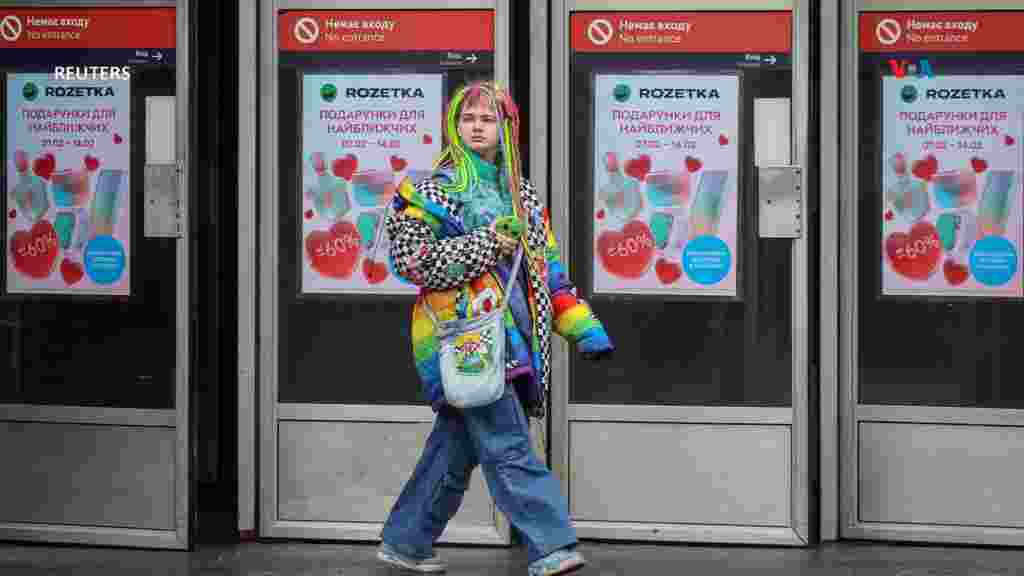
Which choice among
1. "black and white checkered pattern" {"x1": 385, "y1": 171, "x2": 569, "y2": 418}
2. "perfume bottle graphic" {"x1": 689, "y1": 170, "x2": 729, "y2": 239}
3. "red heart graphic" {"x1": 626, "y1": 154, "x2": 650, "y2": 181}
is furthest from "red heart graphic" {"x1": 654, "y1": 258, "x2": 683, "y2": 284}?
"black and white checkered pattern" {"x1": 385, "y1": 171, "x2": 569, "y2": 418}

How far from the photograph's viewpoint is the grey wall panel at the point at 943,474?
7.70m

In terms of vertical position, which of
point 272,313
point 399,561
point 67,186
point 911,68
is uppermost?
point 911,68

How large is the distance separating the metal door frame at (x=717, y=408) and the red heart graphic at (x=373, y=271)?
769 mm

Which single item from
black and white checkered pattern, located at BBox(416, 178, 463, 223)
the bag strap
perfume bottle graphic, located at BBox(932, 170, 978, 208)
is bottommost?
the bag strap

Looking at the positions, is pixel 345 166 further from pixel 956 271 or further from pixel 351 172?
pixel 956 271

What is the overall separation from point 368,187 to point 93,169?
1.16 meters

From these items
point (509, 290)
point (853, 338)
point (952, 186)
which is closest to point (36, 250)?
point (509, 290)

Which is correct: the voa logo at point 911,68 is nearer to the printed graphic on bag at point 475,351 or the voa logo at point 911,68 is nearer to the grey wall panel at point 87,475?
the printed graphic on bag at point 475,351

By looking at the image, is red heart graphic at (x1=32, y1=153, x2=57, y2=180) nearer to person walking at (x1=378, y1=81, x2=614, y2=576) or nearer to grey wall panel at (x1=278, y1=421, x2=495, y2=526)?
grey wall panel at (x1=278, y1=421, x2=495, y2=526)

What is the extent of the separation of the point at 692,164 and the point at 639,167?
22 centimetres

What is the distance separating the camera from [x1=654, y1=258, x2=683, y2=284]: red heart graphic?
25.6 feet

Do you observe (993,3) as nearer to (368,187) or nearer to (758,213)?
(758,213)

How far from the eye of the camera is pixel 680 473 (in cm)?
774

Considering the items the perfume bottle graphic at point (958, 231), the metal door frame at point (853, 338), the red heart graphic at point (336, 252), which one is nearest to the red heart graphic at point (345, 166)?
the red heart graphic at point (336, 252)
